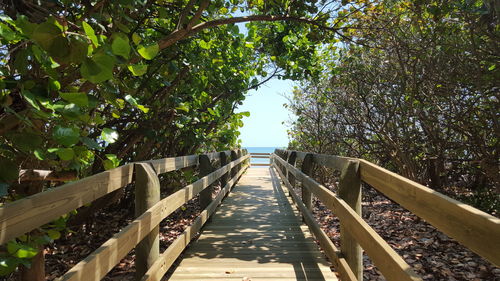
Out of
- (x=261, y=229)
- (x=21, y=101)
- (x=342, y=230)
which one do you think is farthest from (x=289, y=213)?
(x=21, y=101)

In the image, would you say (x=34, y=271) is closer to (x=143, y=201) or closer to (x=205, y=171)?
(x=143, y=201)

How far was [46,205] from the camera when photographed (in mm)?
1424

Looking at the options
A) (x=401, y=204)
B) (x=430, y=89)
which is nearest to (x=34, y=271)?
(x=401, y=204)

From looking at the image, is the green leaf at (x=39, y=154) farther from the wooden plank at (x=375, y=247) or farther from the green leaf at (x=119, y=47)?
the wooden plank at (x=375, y=247)

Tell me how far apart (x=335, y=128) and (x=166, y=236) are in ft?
17.3

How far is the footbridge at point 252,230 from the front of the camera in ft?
4.28

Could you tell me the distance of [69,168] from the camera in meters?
2.13

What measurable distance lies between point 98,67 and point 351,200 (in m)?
2.14

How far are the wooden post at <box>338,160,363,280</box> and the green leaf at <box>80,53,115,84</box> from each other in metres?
2.00

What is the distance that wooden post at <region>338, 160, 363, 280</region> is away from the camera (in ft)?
8.59

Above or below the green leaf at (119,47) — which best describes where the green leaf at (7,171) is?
below

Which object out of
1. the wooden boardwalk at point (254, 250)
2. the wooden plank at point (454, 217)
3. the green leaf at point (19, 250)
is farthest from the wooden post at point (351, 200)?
the green leaf at point (19, 250)

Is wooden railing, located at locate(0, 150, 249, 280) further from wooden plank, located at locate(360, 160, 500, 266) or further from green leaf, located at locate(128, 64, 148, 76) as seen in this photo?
wooden plank, located at locate(360, 160, 500, 266)

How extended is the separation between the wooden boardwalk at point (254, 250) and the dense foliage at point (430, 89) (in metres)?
2.42
